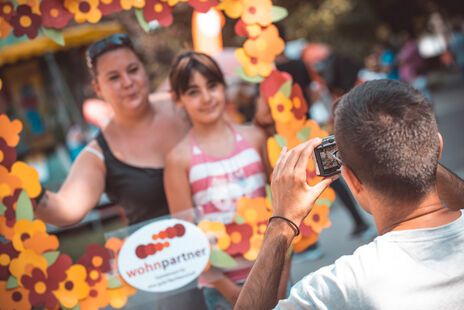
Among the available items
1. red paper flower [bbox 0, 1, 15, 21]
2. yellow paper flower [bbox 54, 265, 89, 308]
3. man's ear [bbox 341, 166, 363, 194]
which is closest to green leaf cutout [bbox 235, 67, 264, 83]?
man's ear [bbox 341, 166, 363, 194]

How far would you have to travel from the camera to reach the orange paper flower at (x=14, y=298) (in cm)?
148

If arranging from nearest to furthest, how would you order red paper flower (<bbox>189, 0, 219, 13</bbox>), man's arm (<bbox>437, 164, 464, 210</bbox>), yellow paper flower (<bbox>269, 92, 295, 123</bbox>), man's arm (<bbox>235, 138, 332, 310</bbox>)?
man's arm (<bbox>235, 138, 332, 310</bbox>) → man's arm (<bbox>437, 164, 464, 210</bbox>) → red paper flower (<bbox>189, 0, 219, 13</bbox>) → yellow paper flower (<bbox>269, 92, 295, 123</bbox>)

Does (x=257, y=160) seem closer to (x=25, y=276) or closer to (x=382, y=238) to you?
(x=382, y=238)

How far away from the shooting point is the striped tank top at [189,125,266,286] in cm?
163

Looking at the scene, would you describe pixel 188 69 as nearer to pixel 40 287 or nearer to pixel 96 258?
pixel 96 258

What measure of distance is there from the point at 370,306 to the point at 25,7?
143 cm

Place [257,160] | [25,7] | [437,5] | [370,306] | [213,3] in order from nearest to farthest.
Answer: [370,306] → [25,7] → [213,3] → [257,160] → [437,5]

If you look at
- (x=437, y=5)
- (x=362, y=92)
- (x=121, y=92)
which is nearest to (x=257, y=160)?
(x=121, y=92)

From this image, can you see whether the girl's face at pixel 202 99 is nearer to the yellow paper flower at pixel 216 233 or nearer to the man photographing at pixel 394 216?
the yellow paper flower at pixel 216 233

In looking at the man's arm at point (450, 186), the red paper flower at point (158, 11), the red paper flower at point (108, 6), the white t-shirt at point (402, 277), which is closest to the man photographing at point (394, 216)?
the white t-shirt at point (402, 277)

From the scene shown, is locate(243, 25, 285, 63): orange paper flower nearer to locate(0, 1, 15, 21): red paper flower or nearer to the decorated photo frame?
the decorated photo frame

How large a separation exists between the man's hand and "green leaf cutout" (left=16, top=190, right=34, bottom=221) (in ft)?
2.93

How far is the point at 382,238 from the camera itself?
3.34 feet

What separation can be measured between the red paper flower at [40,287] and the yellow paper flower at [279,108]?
3.34ft
